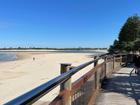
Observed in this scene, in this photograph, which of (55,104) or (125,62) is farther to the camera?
(125,62)

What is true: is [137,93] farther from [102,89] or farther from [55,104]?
[55,104]

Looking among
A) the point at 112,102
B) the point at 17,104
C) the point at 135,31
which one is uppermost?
the point at 135,31

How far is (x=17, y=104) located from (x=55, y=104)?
190cm

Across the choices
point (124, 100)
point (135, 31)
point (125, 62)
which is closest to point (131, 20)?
point (135, 31)

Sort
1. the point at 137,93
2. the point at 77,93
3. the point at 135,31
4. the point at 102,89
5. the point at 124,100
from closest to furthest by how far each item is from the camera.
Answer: the point at 77,93
the point at 124,100
the point at 137,93
the point at 102,89
the point at 135,31

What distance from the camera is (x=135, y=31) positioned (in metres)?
53.3

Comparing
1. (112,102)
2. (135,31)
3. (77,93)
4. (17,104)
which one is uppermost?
(135,31)

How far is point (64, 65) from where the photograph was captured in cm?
779

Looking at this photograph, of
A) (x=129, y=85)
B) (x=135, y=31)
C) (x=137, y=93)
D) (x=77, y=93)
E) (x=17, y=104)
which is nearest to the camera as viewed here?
(x=17, y=104)

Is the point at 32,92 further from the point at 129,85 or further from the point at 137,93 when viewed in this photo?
the point at 129,85

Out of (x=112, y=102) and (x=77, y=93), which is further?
(x=112, y=102)

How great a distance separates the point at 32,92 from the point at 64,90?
83.9 inches

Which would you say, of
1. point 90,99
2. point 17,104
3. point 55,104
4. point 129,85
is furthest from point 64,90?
point 129,85

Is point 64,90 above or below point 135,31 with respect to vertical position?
below
